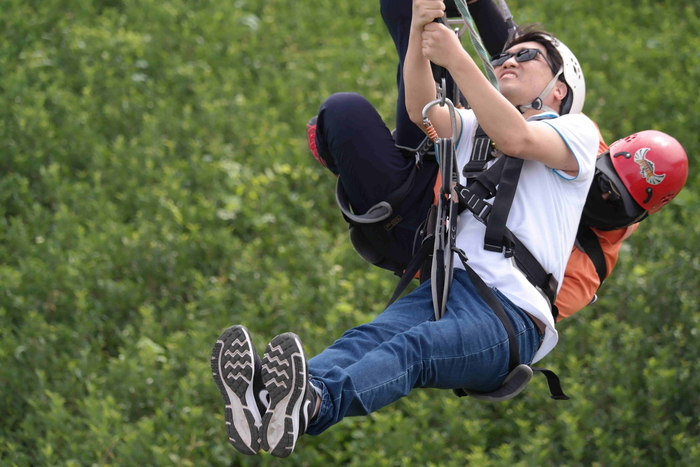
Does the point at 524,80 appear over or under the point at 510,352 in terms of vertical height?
over

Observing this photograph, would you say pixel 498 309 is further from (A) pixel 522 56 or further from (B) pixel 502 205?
(A) pixel 522 56

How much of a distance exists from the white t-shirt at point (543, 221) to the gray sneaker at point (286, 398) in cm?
89

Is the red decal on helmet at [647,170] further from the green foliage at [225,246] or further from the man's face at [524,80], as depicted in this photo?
the green foliage at [225,246]

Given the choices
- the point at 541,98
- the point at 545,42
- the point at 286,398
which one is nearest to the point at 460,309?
the point at 286,398

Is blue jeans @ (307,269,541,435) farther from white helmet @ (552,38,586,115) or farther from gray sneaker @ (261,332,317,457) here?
white helmet @ (552,38,586,115)

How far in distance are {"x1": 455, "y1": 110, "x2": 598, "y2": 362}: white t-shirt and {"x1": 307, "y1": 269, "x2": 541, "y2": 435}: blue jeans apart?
67mm

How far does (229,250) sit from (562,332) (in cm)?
293

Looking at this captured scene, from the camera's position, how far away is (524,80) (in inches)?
127

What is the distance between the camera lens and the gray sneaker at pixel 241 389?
8.48 ft

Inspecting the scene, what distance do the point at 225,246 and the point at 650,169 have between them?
4176 mm

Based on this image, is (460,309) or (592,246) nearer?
(460,309)

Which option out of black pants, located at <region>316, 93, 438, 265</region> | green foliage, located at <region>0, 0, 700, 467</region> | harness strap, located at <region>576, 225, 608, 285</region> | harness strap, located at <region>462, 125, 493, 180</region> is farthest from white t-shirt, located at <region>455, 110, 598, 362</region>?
green foliage, located at <region>0, 0, 700, 467</region>

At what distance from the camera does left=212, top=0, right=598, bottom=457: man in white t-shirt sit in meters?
2.56

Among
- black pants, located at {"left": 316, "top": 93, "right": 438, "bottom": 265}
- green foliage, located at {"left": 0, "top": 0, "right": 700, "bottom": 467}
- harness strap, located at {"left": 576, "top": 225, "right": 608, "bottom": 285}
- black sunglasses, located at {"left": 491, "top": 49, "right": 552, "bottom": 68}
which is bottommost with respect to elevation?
green foliage, located at {"left": 0, "top": 0, "right": 700, "bottom": 467}
